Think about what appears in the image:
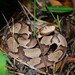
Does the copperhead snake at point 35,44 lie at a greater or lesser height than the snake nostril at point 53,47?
greater

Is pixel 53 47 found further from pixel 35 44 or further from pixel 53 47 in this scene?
pixel 35 44

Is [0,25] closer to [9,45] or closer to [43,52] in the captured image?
[9,45]

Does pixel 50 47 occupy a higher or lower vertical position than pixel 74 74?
higher

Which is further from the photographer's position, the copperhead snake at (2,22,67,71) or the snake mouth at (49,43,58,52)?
the snake mouth at (49,43,58,52)

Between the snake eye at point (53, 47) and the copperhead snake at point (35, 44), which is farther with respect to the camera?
the snake eye at point (53, 47)

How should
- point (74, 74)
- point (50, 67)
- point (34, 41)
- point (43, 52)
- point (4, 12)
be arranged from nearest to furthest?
point (74, 74)
point (50, 67)
point (43, 52)
point (34, 41)
point (4, 12)

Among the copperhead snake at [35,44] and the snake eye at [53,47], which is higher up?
the copperhead snake at [35,44]

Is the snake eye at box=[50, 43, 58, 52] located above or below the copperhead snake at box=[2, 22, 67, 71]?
below

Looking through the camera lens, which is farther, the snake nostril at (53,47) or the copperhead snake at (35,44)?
the snake nostril at (53,47)

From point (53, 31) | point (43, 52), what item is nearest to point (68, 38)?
point (53, 31)
